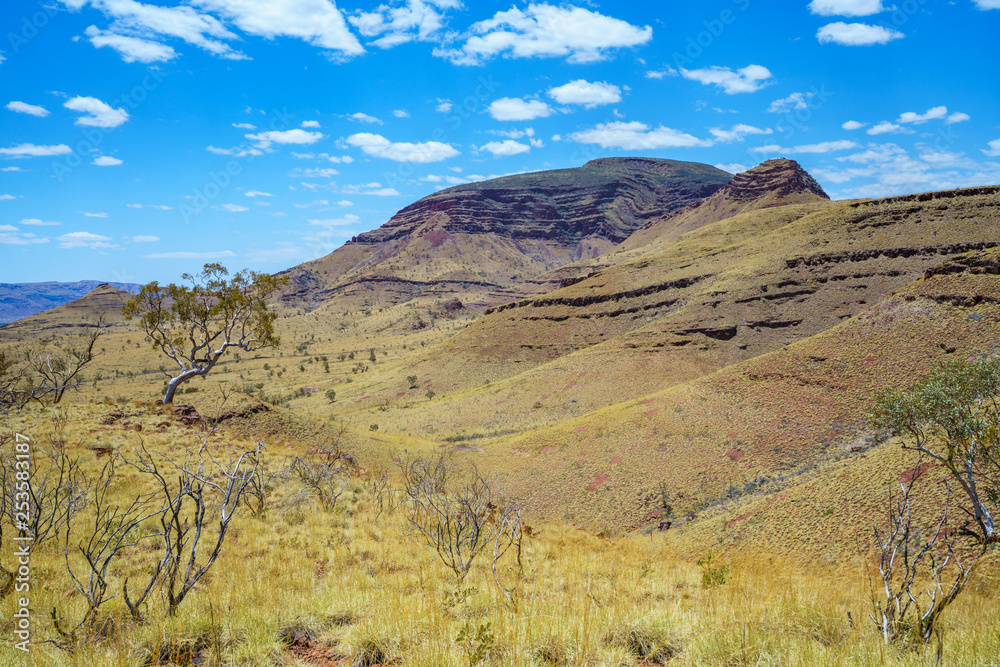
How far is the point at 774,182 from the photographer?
140m

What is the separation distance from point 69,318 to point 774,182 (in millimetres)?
202022

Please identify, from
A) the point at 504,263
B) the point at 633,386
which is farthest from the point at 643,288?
the point at 504,263

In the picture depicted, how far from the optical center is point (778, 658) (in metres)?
4.13

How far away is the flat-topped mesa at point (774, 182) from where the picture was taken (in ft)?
445

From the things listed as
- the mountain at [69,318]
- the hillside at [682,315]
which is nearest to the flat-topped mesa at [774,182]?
the hillside at [682,315]

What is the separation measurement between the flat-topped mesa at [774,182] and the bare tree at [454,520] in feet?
488

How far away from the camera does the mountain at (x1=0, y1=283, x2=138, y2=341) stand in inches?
4678

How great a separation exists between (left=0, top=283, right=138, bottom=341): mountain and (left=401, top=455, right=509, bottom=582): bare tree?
126 meters

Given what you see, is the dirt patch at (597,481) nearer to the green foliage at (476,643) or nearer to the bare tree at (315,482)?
the bare tree at (315,482)

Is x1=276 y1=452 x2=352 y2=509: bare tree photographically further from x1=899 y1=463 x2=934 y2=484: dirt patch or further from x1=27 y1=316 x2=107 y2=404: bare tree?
x1=899 y1=463 x2=934 y2=484: dirt patch

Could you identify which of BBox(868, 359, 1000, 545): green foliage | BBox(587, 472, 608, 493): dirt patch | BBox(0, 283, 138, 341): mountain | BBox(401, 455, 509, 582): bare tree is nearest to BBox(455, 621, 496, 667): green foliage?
BBox(401, 455, 509, 582): bare tree

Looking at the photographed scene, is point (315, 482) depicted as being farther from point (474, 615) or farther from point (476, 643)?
point (476, 643)

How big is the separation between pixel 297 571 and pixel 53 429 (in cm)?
1489

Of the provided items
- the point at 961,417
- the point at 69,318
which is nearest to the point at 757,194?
the point at 961,417
